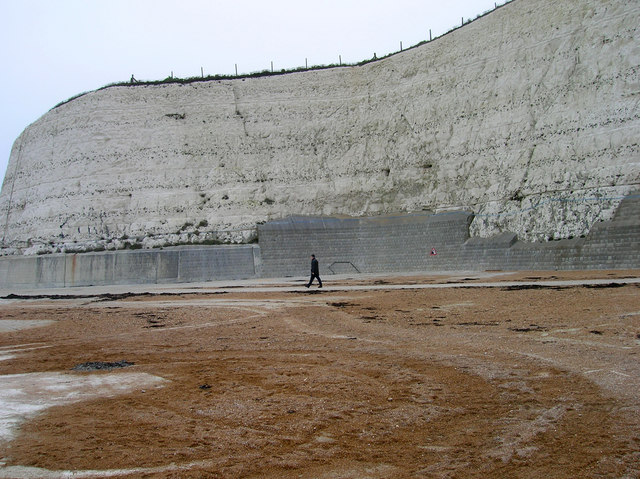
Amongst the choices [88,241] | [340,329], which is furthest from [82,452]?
[88,241]

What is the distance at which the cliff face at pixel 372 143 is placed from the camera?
90.3 ft

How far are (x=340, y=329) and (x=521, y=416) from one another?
21.2 ft

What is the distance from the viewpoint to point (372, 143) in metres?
37.5

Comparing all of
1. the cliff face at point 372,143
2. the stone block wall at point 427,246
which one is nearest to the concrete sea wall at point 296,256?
the stone block wall at point 427,246

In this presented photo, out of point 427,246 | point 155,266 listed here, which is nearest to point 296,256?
point 427,246

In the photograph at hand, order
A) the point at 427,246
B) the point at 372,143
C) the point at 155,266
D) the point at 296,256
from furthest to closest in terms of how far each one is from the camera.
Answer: the point at 372,143 < the point at 296,256 < the point at 155,266 < the point at 427,246

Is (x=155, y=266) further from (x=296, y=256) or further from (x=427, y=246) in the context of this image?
(x=427, y=246)

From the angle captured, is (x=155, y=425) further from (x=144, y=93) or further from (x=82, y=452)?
(x=144, y=93)

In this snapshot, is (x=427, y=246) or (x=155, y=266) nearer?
(x=427, y=246)

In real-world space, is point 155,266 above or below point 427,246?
below

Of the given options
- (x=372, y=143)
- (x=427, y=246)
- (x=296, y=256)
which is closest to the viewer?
(x=427, y=246)

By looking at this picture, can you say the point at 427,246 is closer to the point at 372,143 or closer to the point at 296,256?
the point at 296,256

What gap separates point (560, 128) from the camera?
28859mm

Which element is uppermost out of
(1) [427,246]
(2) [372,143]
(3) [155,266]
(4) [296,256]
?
(2) [372,143]
